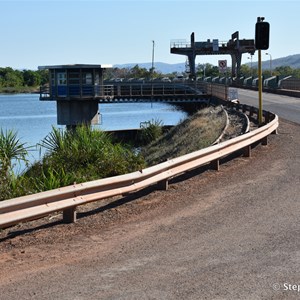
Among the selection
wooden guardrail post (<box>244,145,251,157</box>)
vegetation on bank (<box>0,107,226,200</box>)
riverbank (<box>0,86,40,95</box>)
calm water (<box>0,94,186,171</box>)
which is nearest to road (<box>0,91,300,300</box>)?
vegetation on bank (<box>0,107,226,200</box>)

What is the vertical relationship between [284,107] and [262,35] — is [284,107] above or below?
below

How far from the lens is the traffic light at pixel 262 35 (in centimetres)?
1712

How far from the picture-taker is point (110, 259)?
21.5 ft

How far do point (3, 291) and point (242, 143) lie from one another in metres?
9.22

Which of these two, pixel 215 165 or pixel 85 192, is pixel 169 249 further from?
pixel 215 165

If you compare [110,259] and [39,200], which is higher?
[39,200]

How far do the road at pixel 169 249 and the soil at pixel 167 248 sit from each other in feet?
0.03

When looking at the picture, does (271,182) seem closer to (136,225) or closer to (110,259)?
(136,225)

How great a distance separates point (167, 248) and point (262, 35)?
1156cm

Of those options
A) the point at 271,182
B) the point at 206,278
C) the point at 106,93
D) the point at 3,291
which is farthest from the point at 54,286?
the point at 106,93

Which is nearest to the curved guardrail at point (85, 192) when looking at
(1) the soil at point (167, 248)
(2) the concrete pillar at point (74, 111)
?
(1) the soil at point (167, 248)

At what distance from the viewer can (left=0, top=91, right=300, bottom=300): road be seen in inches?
217

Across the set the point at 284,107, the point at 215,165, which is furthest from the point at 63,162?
the point at 284,107

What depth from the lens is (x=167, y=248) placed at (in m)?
6.92
